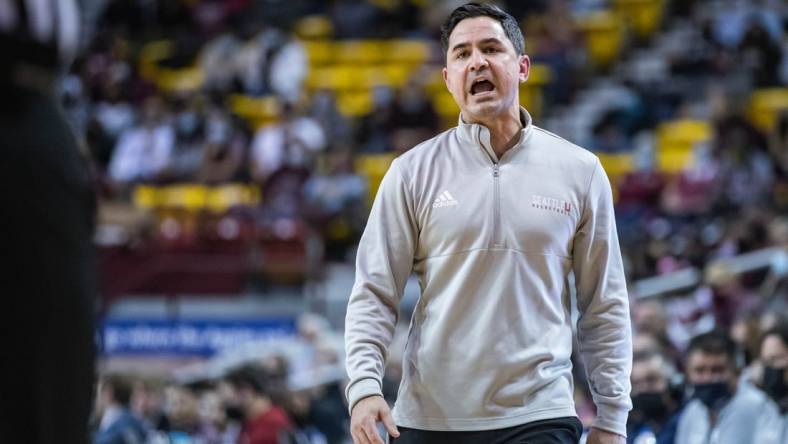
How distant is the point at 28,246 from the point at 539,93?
1569 centimetres

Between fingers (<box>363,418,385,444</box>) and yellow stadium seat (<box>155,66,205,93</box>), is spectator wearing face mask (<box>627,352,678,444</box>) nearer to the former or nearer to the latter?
fingers (<box>363,418,385,444</box>)

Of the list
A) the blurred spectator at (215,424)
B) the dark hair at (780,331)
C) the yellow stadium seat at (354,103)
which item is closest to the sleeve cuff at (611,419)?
the dark hair at (780,331)

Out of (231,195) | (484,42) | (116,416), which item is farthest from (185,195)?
(484,42)

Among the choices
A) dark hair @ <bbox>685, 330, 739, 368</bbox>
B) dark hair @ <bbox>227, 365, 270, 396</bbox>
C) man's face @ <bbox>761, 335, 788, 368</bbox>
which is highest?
man's face @ <bbox>761, 335, 788, 368</bbox>

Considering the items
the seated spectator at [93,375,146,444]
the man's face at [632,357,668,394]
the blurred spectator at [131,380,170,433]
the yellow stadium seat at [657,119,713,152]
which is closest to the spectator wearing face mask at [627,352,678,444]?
the man's face at [632,357,668,394]

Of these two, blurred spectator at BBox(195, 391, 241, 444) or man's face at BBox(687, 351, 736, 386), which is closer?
man's face at BBox(687, 351, 736, 386)

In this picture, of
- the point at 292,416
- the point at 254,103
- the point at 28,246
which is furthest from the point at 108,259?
the point at 28,246

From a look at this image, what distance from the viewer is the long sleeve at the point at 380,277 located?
4117 millimetres

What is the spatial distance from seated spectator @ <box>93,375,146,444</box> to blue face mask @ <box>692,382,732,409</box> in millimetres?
3997

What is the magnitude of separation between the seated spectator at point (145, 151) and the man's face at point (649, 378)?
37.4 ft

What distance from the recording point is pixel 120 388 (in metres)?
9.94

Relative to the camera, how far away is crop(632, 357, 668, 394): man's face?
6.83 m

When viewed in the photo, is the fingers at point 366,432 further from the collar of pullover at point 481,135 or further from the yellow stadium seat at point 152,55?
the yellow stadium seat at point 152,55

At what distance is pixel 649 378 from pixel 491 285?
9.79ft
